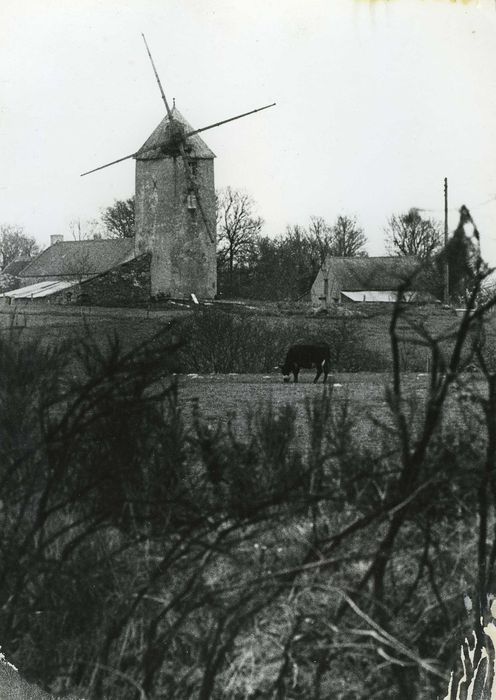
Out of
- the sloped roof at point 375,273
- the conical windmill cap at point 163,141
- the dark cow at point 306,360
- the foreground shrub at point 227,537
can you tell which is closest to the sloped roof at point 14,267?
the conical windmill cap at point 163,141

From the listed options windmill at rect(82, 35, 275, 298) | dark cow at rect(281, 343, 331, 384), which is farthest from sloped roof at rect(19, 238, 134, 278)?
dark cow at rect(281, 343, 331, 384)

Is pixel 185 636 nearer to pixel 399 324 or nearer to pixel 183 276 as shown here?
pixel 399 324

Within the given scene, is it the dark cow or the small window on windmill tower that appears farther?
the small window on windmill tower

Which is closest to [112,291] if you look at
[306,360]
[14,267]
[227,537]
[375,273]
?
[14,267]

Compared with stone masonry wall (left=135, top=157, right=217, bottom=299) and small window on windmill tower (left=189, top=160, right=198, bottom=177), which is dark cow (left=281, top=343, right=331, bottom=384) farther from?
small window on windmill tower (left=189, top=160, right=198, bottom=177)

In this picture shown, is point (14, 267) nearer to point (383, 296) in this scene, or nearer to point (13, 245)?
point (13, 245)

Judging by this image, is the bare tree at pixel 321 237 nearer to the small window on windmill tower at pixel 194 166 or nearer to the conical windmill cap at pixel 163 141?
the conical windmill cap at pixel 163 141
